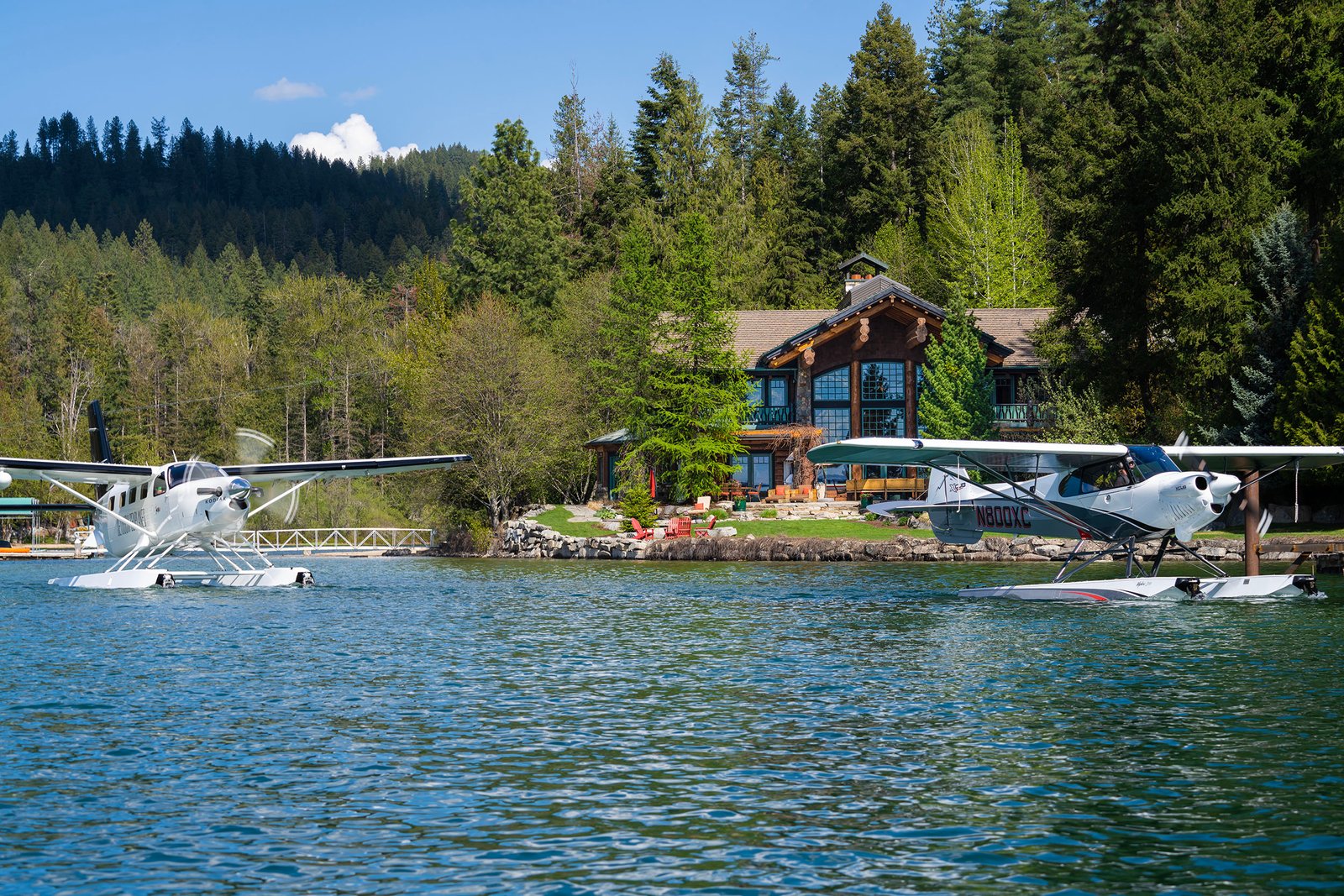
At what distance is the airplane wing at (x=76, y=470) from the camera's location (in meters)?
27.4

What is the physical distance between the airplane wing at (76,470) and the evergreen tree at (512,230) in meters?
43.4

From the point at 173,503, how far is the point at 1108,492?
1963cm

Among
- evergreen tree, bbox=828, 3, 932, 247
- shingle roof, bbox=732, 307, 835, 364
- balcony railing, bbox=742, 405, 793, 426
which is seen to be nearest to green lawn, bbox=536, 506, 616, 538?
balcony railing, bbox=742, 405, 793, 426

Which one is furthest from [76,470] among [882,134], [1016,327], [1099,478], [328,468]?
[882,134]

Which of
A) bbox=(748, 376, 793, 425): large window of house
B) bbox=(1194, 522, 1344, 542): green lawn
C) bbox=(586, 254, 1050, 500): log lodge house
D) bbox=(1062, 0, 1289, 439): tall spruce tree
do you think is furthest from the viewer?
bbox=(748, 376, 793, 425): large window of house

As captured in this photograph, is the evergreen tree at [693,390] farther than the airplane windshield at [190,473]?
Yes

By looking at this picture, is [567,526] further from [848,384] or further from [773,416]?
[848,384]

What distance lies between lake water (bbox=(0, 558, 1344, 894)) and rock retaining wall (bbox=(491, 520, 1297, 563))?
51.0 ft

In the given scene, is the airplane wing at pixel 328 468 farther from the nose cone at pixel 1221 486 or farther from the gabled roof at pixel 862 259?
the gabled roof at pixel 862 259

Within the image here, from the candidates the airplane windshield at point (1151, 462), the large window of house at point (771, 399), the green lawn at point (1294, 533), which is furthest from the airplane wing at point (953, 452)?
the large window of house at point (771, 399)

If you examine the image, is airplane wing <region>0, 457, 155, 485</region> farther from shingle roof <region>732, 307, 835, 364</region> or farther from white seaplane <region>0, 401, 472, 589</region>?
shingle roof <region>732, 307, 835, 364</region>

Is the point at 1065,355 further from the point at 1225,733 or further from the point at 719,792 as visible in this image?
the point at 719,792

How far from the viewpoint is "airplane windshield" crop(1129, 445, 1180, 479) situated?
21672 mm

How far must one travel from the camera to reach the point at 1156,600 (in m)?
23.2
